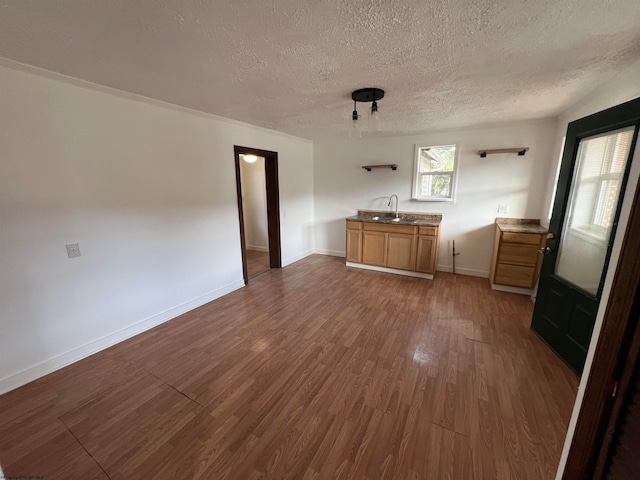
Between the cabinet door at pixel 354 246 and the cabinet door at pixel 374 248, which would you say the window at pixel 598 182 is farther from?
the cabinet door at pixel 354 246

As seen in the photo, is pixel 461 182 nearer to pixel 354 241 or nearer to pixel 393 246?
pixel 393 246

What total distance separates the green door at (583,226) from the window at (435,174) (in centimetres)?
190

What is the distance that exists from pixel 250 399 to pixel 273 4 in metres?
2.35

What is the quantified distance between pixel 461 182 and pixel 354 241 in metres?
1.97

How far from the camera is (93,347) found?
2.33 meters

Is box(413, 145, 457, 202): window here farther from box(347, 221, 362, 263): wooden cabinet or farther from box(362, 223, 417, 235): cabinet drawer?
box(347, 221, 362, 263): wooden cabinet

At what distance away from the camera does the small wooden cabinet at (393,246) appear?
4023mm

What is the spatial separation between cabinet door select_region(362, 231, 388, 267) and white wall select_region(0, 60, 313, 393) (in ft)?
7.91

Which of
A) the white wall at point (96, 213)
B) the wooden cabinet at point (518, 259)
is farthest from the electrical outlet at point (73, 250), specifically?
the wooden cabinet at point (518, 259)

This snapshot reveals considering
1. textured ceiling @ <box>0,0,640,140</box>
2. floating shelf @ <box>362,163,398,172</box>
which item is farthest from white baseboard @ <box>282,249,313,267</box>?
textured ceiling @ <box>0,0,640,140</box>

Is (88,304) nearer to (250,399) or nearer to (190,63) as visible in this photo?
(250,399)

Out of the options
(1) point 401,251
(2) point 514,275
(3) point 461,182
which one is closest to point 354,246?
(1) point 401,251

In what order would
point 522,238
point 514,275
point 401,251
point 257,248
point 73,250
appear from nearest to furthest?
point 73,250, point 522,238, point 514,275, point 401,251, point 257,248

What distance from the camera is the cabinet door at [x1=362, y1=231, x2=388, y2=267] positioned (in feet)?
14.3
